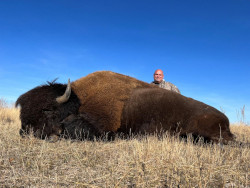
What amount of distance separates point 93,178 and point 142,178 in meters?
0.58

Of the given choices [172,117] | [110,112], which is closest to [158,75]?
[172,117]

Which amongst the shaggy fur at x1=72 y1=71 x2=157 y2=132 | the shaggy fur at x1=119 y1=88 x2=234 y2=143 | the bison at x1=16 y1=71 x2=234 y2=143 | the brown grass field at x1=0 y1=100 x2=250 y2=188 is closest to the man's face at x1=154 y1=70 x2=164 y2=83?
the shaggy fur at x1=72 y1=71 x2=157 y2=132

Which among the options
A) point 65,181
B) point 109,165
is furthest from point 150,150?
Result: point 65,181

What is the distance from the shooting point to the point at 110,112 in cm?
536

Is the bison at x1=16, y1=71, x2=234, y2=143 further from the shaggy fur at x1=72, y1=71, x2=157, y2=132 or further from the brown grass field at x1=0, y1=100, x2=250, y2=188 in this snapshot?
the brown grass field at x1=0, y1=100, x2=250, y2=188

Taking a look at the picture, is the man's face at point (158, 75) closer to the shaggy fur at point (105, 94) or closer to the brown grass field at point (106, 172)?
the shaggy fur at point (105, 94)

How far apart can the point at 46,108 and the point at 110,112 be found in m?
1.54

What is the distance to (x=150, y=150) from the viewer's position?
11.2 feet

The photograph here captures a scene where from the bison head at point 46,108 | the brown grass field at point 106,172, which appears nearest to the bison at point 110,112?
the bison head at point 46,108

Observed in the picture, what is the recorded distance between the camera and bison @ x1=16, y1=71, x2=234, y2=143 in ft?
16.2

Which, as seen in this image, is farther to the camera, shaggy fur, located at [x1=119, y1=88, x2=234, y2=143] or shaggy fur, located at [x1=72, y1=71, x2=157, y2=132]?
shaggy fur, located at [x1=72, y1=71, x2=157, y2=132]

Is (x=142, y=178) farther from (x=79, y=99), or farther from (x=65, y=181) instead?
(x=79, y=99)

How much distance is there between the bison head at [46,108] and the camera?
4816 mm

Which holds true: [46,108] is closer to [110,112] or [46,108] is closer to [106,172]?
[110,112]
